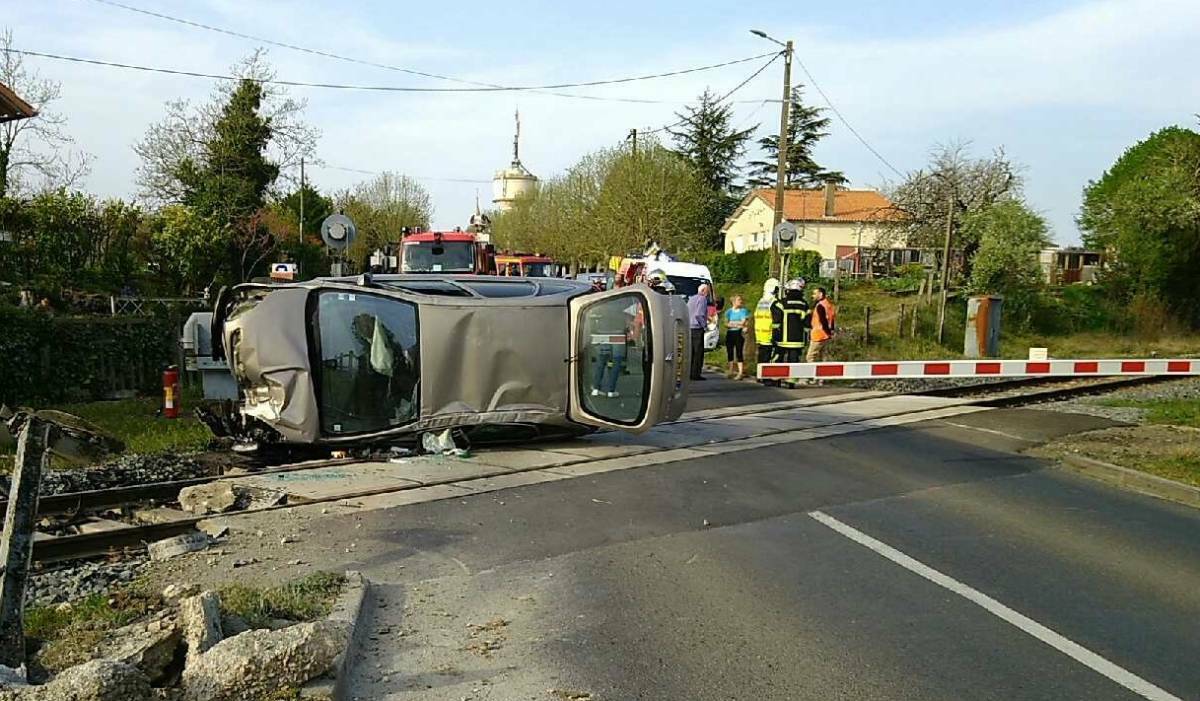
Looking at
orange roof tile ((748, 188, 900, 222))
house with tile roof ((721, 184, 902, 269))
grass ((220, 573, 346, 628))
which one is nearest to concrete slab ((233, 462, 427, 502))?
grass ((220, 573, 346, 628))

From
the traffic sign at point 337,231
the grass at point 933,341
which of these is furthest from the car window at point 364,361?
the grass at point 933,341

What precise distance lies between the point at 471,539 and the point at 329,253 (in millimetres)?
32730

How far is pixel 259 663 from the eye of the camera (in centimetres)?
436

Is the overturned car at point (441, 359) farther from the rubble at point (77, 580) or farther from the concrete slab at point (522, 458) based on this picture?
the rubble at point (77, 580)

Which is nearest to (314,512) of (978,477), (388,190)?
(978,477)

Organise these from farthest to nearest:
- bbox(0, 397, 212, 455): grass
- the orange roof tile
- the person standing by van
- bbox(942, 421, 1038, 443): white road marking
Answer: the orange roof tile, the person standing by van, bbox(942, 421, 1038, 443): white road marking, bbox(0, 397, 212, 455): grass

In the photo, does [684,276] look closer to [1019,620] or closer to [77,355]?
[77,355]

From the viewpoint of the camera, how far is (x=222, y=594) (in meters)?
5.61

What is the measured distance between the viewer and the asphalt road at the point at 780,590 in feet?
16.3

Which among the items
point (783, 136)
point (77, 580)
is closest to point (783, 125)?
point (783, 136)

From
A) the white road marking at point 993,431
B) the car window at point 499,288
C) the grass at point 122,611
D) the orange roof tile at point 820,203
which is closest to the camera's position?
the grass at point 122,611

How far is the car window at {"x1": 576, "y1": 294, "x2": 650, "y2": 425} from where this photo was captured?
10.2 metres

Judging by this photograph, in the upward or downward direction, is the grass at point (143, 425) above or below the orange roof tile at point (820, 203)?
below

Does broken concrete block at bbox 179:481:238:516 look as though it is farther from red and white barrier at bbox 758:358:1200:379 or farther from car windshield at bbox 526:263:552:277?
car windshield at bbox 526:263:552:277
